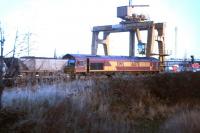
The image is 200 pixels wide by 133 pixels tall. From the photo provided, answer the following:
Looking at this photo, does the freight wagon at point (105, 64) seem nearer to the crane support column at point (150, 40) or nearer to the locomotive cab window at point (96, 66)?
the locomotive cab window at point (96, 66)

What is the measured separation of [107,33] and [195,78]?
38.8m

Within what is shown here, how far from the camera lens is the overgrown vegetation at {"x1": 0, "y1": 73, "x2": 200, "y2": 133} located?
503 inches

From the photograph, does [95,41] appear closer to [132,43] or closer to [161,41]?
[132,43]

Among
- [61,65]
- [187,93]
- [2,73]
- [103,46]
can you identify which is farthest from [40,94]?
[103,46]

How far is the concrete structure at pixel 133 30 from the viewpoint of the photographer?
55969 millimetres

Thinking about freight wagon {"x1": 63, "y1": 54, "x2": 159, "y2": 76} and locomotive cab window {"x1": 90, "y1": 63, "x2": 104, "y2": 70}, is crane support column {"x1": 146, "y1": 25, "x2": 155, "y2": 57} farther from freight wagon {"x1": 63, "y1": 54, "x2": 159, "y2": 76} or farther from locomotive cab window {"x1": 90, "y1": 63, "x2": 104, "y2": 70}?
locomotive cab window {"x1": 90, "y1": 63, "x2": 104, "y2": 70}

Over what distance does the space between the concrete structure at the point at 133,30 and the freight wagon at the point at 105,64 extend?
262cm

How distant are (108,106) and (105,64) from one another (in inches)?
1159

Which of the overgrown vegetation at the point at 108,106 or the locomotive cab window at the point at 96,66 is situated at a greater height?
the locomotive cab window at the point at 96,66

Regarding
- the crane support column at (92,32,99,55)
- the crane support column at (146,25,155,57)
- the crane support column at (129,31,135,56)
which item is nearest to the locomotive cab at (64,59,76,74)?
the crane support column at (146,25,155,57)

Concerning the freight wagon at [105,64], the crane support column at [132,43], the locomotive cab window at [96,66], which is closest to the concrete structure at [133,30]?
the crane support column at [132,43]

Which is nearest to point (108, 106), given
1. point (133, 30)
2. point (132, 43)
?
point (133, 30)

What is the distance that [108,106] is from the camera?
17500 millimetres

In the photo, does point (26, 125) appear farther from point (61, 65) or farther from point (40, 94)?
point (61, 65)
